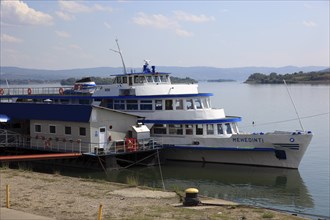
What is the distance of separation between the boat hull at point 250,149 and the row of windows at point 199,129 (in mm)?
636

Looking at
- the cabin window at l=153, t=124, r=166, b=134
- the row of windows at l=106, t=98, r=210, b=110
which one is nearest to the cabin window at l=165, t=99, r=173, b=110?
the row of windows at l=106, t=98, r=210, b=110

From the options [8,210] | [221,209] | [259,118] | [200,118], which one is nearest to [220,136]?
[200,118]

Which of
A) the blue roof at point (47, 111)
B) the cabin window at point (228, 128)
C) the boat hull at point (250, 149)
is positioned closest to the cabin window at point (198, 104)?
the cabin window at point (228, 128)

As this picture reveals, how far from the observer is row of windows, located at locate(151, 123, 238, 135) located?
28312 mm

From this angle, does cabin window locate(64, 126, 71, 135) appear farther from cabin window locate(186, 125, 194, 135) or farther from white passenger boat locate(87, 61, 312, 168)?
cabin window locate(186, 125, 194, 135)

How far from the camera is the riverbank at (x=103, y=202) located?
1295 centimetres

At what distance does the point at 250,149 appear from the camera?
26.9m

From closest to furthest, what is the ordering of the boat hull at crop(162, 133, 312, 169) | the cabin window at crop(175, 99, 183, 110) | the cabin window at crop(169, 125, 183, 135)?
the boat hull at crop(162, 133, 312, 169) < the cabin window at crop(169, 125, 183, 135) < the cabin window at crop(175, 99, 183, 110)

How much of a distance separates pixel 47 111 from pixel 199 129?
8.85m

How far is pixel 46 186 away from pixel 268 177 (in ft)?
41.3

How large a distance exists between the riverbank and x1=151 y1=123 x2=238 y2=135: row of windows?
10.9 m

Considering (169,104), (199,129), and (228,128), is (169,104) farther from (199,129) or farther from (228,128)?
(228,128)

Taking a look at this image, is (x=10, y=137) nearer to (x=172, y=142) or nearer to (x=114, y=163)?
(x=114, y=163)

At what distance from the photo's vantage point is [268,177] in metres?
25.5
